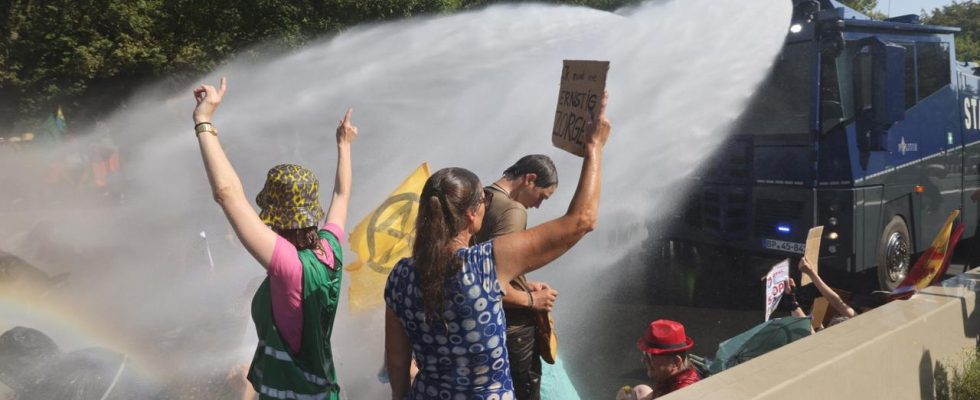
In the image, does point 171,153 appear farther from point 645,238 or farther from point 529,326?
point 529,326

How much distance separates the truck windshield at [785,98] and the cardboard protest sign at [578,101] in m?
4.95

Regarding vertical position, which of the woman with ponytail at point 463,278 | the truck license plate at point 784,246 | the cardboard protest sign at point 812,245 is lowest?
the truck license plate at point 784,246

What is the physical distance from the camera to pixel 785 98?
24.9 feet

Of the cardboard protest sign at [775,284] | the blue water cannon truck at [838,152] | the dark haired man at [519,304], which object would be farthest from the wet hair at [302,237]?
the blue water cannon truck at [838,152]

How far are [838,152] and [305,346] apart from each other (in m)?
6.33

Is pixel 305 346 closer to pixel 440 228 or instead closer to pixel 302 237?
pixel 302 237

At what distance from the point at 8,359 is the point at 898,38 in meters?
8.50

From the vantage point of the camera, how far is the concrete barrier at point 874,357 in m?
3.06

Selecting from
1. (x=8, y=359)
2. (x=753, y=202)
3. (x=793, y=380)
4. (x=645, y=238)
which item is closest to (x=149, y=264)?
(x=8, y=359)

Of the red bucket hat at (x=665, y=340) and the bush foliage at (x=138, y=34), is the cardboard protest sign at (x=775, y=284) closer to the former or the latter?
the red bucket hat at (x=665, y=340)

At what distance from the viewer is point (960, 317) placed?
14.9 ft

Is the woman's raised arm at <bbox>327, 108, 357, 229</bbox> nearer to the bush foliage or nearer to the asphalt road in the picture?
the asphalt road

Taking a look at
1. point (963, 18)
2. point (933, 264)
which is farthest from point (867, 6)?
point (933, 264)

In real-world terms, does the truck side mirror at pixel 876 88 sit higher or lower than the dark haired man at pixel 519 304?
higher
